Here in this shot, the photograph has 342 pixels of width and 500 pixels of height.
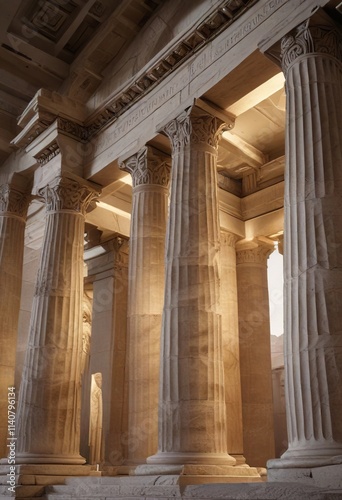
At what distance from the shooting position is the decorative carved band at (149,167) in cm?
1989

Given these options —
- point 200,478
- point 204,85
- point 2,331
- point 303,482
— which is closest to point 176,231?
point 204,85

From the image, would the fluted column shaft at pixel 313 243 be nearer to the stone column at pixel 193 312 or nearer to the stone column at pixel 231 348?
the stone column at pixel 193 312

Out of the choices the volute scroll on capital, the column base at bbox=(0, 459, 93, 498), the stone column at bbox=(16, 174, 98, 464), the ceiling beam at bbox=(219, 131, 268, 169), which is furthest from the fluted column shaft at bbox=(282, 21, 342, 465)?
the volute scroll on capital

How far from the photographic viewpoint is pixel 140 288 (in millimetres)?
18750

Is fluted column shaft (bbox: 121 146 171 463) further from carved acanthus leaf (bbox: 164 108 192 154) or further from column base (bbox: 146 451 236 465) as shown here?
column base (bbox: 146 451 236 465)

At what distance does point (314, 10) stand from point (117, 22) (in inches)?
373

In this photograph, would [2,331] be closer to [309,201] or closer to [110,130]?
[110,130]

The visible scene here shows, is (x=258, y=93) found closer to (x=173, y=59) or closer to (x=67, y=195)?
(x=173, y=59)

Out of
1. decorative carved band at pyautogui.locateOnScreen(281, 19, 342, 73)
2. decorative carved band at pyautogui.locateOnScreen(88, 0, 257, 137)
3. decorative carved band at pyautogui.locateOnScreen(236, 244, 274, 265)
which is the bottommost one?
decorative carved band at pyautogui.locateOnScreen(236, 244, 274, 265)

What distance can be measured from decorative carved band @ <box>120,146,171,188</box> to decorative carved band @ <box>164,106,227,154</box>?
65.9 inches

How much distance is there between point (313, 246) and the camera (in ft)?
40.6

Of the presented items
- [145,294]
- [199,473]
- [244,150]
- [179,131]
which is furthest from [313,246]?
[244,150]

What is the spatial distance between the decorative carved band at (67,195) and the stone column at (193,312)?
5644mm

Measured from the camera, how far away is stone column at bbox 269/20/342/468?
11219 millimetres
